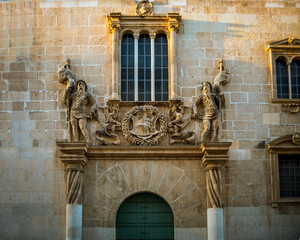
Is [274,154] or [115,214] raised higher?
[274,154]

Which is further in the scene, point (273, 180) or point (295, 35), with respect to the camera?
point (295, 35)

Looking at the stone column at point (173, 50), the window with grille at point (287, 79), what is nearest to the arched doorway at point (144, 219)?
the stone column at point (173, 50)

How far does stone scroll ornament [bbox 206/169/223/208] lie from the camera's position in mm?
15547

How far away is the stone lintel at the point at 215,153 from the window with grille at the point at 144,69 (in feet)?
6.94

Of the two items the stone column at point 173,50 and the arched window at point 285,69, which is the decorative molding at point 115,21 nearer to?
the stone column at point 173,50

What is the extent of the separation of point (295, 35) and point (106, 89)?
6183 mm

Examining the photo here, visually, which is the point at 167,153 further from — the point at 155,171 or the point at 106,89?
the point at 106,89

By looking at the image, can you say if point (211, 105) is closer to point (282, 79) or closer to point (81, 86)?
point (282, 79)

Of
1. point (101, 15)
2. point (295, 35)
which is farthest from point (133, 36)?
point (295, 35)

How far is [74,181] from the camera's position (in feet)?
51.2

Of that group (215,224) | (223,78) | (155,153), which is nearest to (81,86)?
(155,153)

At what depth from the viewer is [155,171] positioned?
1612 centimetres

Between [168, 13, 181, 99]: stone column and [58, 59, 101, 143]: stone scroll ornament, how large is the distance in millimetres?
2390

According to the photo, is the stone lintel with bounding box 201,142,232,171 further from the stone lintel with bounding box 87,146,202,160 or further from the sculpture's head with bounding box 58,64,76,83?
the sculpture's head with bounding box 58,64,76,83
